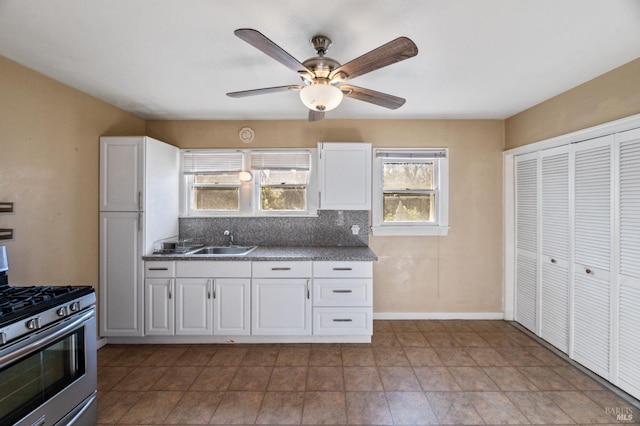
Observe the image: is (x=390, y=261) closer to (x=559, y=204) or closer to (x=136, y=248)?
(x=559, y=204)

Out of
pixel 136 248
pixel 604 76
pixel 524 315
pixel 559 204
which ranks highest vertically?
pixel 604 76

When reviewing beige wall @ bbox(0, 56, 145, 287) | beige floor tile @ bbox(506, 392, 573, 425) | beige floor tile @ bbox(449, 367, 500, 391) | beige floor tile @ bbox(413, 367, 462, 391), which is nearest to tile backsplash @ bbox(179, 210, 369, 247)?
beige wall @ bbox(0, 56, 145, 287)

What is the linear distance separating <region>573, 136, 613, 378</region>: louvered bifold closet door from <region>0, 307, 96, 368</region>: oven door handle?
3814 mm

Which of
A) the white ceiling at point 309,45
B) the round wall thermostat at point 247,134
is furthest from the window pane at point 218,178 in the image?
the white ceiling at point 309,45

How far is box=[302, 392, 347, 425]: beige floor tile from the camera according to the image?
1.90 meters

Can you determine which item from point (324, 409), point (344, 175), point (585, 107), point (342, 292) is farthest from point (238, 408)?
point (585, 107)

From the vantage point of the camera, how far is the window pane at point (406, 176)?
3609mm

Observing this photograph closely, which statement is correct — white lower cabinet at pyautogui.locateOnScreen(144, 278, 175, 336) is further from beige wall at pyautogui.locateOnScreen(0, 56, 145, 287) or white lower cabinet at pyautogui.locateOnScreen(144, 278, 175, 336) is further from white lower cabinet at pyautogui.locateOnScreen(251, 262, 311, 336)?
white lower cabinet at pyautogui.locateOnScreen(251, 262, 311, 336)

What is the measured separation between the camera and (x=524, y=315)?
3266mm

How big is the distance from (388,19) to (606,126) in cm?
200

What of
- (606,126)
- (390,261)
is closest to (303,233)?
(390,261)

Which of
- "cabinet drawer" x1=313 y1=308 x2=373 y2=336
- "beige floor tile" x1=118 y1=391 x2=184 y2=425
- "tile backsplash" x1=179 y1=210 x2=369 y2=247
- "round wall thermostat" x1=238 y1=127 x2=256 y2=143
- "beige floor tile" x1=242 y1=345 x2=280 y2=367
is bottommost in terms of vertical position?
"beige floor tile" x1=118 y1=391 x2=184 y2=425

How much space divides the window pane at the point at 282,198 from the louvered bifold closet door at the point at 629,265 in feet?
9.54

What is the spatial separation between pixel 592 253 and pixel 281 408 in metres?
2.81
